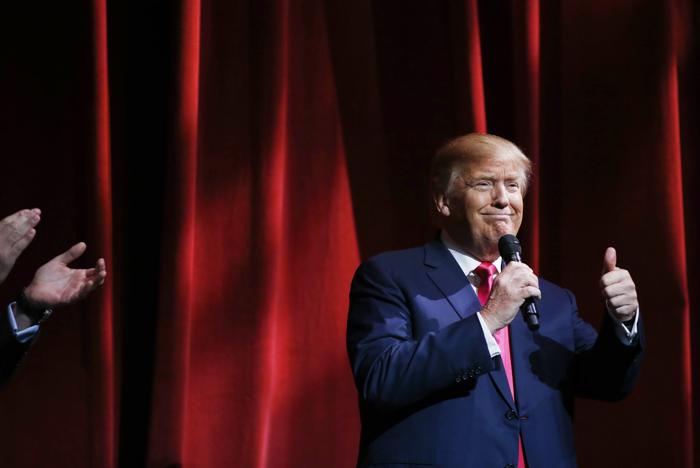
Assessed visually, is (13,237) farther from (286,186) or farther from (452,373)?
(286,186)

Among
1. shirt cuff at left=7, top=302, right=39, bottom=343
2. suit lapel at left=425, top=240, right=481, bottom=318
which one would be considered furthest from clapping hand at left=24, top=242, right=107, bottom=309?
suit lapel at left=425, top=240, right=481, bottom=318

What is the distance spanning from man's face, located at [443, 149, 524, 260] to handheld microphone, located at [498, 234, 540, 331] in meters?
0.10

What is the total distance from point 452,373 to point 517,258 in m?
0.30

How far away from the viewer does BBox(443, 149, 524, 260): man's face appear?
87.0 inches

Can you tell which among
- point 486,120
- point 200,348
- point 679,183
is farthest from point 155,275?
point 679,183

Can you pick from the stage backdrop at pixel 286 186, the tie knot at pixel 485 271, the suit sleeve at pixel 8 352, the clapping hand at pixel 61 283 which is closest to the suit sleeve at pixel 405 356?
the tie knot at pixel 485 271

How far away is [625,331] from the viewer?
207 cm

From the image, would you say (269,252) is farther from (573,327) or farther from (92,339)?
(573,327)

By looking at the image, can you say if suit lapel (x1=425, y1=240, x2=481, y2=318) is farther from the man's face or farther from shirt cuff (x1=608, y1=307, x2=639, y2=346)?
shirt cuff (x1=608, y1=307, x2=639, y2=346)

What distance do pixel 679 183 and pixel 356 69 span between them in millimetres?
1092

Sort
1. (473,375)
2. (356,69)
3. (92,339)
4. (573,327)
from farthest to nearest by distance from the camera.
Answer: (356,69)
(92,339)
(573,327)
(473,375)

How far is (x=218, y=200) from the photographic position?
2.91 metres

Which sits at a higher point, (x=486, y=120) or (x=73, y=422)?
(x=486, y=120)

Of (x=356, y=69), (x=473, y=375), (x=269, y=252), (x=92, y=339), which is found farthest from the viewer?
(x=356, y=69)
